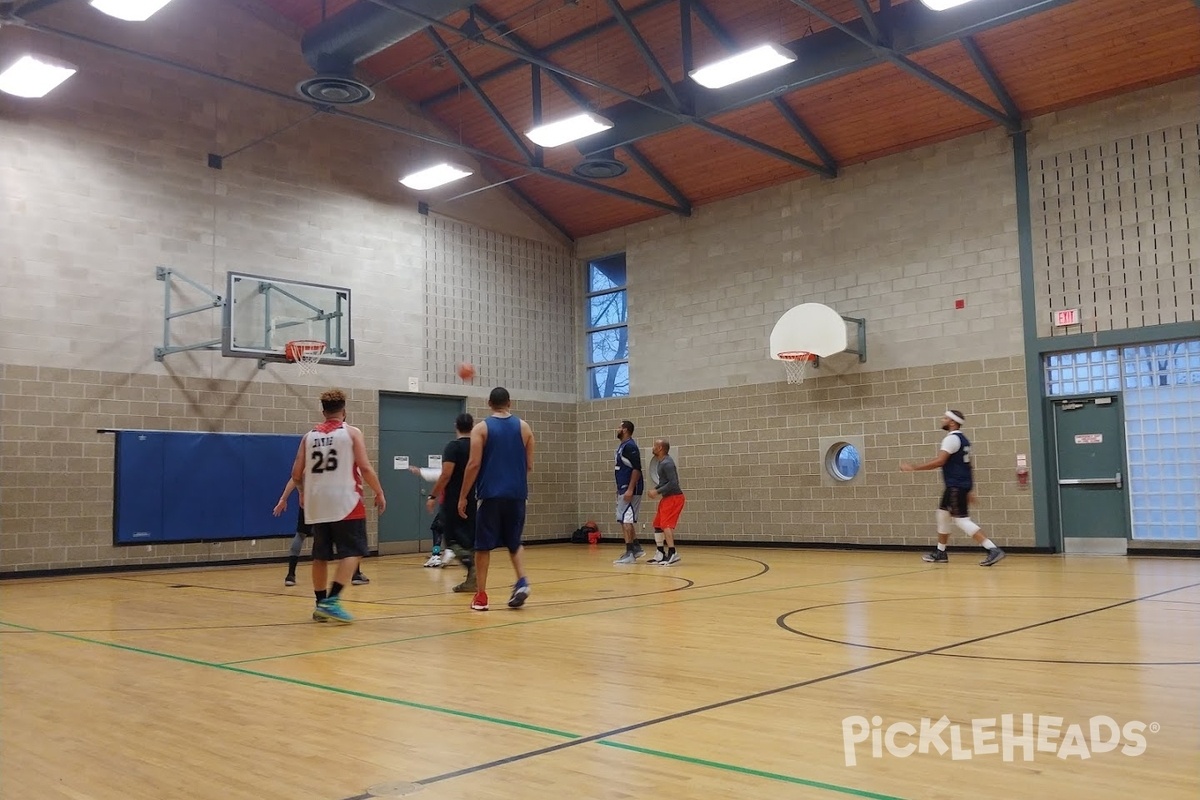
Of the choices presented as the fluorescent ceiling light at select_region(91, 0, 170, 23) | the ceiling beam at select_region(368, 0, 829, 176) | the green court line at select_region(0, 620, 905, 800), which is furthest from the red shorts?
the fluorescent ceiling light at select_region(91, 0, 170, 23)

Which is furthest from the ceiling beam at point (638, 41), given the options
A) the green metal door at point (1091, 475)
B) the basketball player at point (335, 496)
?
the basketball player at point (335, 496)

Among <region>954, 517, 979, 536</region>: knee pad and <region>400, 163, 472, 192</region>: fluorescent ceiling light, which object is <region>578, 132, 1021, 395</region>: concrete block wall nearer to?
<region>954, 517, 979, 536</region>: knee pad

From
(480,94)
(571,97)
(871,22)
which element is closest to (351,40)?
(480,94)

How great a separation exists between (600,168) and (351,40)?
4803mm

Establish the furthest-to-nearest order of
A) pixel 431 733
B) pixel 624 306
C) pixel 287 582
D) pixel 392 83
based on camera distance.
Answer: pixel 624 306
pixel 392 83
pixel 287 582
pixel 431 733

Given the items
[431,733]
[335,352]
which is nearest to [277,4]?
[335,352]

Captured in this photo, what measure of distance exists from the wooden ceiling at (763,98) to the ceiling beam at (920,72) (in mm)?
88

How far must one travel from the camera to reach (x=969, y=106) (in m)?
14.2

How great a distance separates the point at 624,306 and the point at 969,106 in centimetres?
798

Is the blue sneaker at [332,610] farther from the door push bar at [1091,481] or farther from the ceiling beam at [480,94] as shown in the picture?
the door push bar at [1091,481]

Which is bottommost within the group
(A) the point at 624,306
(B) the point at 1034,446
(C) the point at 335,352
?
(B) the point at 1034,446

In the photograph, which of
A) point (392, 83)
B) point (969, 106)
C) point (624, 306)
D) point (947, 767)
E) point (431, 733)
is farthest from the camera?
point (624, 306)

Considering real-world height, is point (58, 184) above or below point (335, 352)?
above

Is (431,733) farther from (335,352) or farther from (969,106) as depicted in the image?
(969,106)
